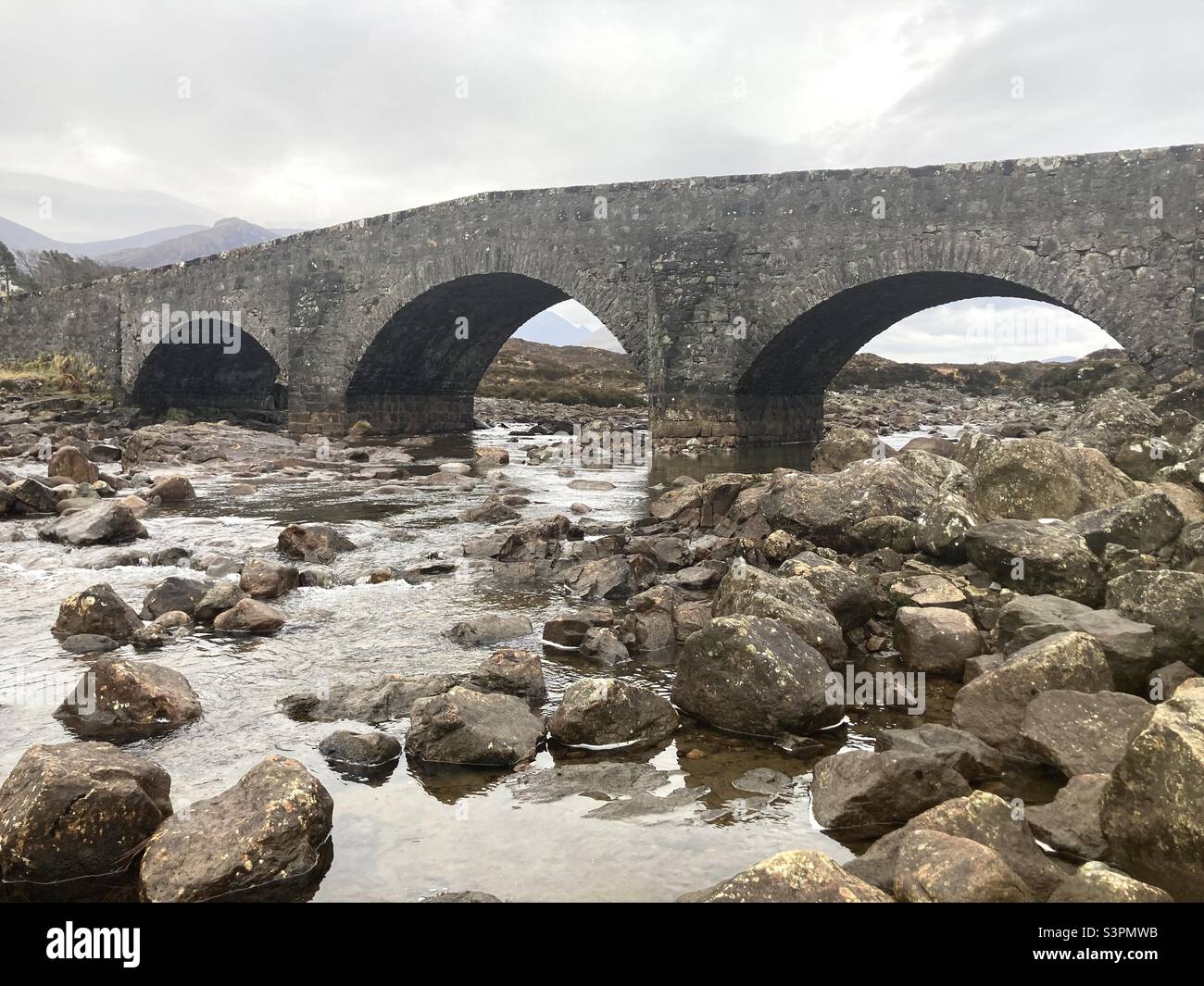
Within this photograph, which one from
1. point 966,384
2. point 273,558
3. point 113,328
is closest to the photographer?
point 273,558

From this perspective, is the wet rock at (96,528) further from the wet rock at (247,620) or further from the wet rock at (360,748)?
the wet rock at (360,748)

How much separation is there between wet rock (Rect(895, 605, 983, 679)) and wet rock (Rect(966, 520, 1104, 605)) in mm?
675

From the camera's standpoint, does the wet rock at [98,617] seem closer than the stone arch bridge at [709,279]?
Yes

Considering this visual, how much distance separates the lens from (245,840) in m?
2.88

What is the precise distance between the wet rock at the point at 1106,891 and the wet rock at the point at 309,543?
6442 mm

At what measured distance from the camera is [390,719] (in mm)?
4273

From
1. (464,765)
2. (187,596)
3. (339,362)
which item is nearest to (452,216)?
(339,362)

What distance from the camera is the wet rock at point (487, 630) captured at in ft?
18.1

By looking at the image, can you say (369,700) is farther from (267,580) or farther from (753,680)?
(267,580)

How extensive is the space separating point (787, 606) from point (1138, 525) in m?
2.37

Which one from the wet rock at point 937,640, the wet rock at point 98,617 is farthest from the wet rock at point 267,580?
the wet rock at point 937,640

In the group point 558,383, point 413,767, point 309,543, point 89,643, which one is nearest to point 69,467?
point 309,543
